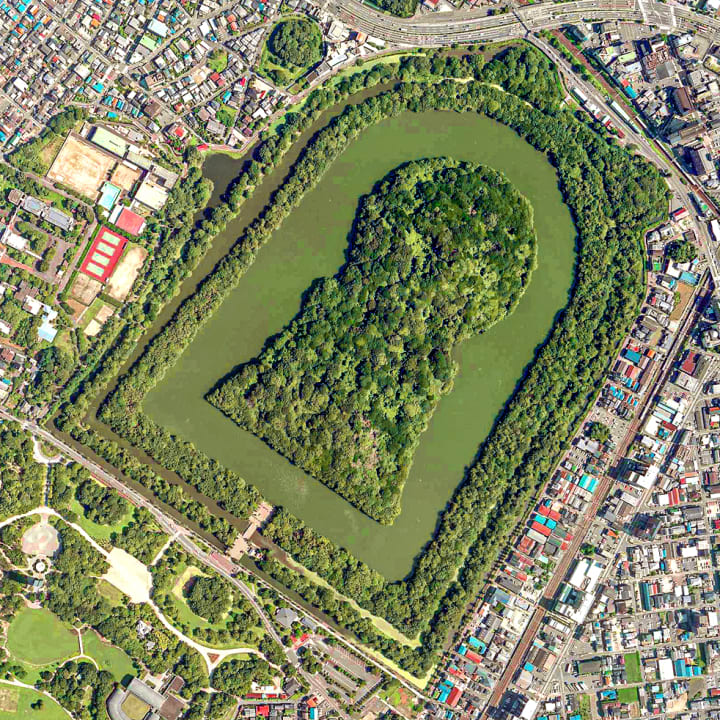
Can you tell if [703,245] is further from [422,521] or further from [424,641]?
[424,641]

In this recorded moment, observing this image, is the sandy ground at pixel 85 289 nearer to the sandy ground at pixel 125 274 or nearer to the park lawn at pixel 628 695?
the sandy ground at pixel 125 274

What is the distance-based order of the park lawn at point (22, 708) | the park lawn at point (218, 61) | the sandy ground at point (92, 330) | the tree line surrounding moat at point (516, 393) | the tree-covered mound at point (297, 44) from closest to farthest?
the park lawn at point (22, 708), the tree line surrounding moat at point (516, 393), the sandy ground at point (92, 330), the tree-covered mound at point (297, 44), the park lawn at point (218, 61)

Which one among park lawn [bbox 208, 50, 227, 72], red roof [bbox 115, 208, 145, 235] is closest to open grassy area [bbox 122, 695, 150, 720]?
red roof [bbox 115, 208, 145, 235]

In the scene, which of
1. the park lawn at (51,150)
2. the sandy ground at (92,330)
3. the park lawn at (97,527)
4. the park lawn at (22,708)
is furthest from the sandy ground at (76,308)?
the park lawn at (22,708)

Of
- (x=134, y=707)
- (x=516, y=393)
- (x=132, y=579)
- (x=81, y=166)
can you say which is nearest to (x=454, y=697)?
(x=516, y=393)

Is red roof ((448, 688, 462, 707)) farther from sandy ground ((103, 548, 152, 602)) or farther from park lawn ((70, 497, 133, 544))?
park lawn ((70, 497, 133, 544))

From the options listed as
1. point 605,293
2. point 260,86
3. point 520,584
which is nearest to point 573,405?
point 605,293
